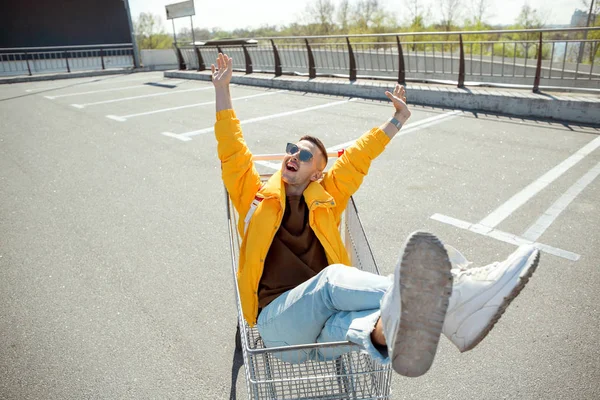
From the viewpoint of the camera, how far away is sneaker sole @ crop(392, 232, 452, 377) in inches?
56.7

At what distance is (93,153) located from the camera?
7.39 m

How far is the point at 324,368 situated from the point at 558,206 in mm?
3870

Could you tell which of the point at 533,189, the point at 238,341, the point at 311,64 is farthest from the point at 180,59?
the point at 238,341

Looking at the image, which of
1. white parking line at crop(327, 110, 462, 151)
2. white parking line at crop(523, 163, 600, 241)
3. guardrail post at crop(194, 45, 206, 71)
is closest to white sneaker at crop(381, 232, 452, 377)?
white parking line at crop(523, 163, 600, 241)

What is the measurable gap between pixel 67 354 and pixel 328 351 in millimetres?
1918

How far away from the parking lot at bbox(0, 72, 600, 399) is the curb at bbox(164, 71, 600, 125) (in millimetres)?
421

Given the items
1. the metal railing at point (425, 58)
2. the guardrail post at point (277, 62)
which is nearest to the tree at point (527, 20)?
the metal railing at point (425, 58)

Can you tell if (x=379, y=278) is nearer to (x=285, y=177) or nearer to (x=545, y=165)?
(x=285, y=177)

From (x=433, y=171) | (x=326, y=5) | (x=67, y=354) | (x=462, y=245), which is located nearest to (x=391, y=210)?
(x=462, y=245)

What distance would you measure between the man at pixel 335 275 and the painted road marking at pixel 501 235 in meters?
1.92

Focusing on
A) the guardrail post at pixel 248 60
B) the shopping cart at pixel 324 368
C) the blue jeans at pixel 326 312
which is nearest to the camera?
the shopping cart at pixel 324 368

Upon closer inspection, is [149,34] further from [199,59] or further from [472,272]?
[472,272]

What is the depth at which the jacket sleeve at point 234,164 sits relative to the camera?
2.57 metres

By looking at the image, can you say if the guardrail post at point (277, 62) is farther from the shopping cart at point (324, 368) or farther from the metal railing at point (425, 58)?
the shopping cart at point (324, 368)
